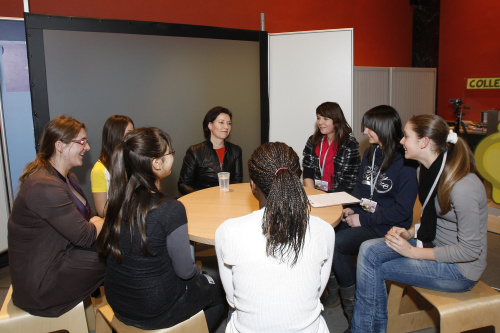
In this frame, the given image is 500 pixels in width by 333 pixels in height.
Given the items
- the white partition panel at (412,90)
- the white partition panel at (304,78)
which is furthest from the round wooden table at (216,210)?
the white partition panel at (412,90)

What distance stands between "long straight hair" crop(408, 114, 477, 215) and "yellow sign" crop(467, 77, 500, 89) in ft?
14.9

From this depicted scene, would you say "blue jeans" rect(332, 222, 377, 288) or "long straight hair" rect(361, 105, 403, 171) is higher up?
"long straight hair" rect(361, 105, 403, 171)

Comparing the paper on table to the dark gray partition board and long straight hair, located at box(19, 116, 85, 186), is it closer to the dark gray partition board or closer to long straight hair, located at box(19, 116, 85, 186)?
long straight hair, located at box(19, 116, 85, 186)

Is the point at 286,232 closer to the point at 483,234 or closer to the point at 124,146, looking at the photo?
the point at 124,146

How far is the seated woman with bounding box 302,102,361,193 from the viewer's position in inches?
119

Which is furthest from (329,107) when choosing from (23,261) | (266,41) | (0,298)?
(0,298)

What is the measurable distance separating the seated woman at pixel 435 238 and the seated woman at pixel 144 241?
0.96 m

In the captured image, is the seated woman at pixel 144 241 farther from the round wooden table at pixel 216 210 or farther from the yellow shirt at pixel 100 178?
the yellow shirt at pixel 100 178

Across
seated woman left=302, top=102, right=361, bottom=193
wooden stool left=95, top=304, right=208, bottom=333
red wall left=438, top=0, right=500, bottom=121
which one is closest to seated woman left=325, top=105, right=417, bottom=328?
seated woman left=302, top=102, right=361, bottom=193

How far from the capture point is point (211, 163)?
10.7 feet

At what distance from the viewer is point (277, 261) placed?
1.25 meters

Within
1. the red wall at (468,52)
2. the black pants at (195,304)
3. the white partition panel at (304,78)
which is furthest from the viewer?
the red wall at (468,52)

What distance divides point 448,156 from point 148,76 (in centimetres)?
246

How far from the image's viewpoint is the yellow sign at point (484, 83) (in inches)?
222
